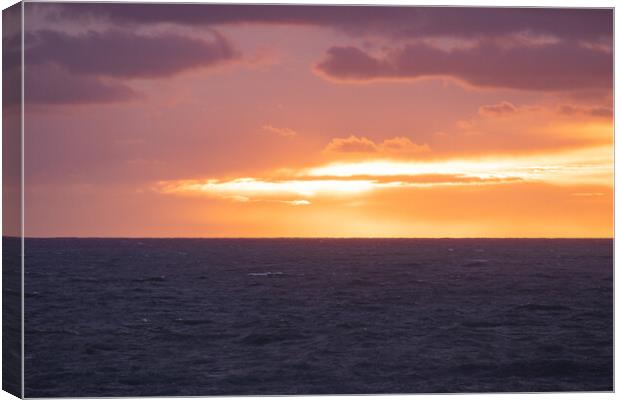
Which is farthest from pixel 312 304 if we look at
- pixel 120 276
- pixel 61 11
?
pixel 61 11

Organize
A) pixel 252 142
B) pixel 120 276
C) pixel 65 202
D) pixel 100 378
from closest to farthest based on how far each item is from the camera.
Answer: pixel 100 378 < pixel 65 202 < pixel 252 142 < pixel 120 276

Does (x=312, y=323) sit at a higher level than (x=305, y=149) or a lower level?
lower

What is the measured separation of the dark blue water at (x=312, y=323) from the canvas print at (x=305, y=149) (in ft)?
0.38

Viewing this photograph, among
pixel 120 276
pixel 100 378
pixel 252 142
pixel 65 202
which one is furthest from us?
pixel 120 276

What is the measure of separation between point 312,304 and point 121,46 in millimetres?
17859

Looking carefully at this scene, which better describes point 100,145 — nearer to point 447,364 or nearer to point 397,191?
point 397,191

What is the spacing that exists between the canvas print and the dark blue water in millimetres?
116

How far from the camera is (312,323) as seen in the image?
2716cm

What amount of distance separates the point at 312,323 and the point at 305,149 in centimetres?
1100

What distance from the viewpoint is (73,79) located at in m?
18.1

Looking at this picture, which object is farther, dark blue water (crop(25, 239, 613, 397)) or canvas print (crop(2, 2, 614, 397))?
dark blue water (crop(25, 239, 613, 397))

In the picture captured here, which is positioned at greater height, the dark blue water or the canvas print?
the canvas print

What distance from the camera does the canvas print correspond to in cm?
1309

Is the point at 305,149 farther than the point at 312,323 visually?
No
